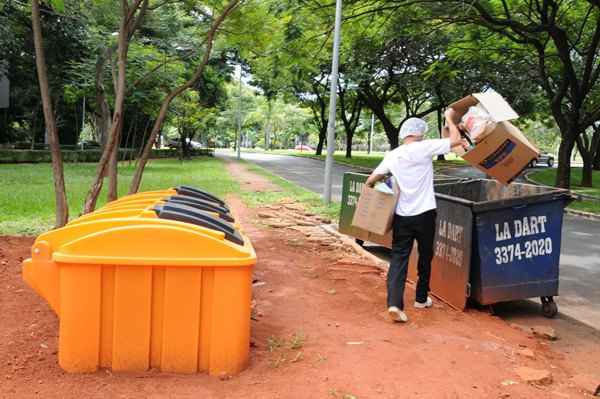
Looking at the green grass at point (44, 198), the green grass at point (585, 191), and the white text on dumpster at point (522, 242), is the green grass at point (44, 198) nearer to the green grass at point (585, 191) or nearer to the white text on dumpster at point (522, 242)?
the white text on dumpster at point (522, 242)

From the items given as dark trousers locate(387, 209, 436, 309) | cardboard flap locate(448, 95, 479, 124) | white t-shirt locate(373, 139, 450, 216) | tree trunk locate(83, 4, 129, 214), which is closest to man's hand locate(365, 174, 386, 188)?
white t-shirt locate(373, 139, 450, 216)

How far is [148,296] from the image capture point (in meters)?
3.59

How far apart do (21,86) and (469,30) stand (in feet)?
76.2

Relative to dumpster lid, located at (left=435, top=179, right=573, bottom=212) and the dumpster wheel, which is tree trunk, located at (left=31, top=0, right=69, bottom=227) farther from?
the dumpster wheel

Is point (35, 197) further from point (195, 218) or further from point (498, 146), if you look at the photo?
point (498, 146)

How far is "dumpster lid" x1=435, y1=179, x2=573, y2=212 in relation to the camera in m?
5.68

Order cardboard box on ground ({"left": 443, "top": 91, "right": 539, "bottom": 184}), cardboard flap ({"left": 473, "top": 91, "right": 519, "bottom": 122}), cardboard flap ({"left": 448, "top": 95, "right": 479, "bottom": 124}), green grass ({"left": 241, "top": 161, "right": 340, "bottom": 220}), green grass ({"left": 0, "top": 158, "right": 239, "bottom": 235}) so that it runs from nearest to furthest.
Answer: cardboard flap ({"left": 473, "top": 91, "right": 519, "bottom": 122}), cardboard box on ground ({"left": 443, "top": 91, "right": 539, "bottom": 184}), cardboard flap ({"left": 448, "top": 95, "right": 479, "bottom": 124}), green grass ({"left": 0, "top": 158, "right": 239, "bottom": 235}), green grass ({"left": 241, "top": 161, "right": 340, "bottom": 220})

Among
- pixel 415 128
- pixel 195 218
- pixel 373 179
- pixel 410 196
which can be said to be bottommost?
pixel 195 218

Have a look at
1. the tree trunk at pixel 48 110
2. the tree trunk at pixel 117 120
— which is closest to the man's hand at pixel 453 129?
the tree trunk at pixel 117 120

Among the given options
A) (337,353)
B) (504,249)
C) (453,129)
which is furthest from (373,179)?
(337,353)

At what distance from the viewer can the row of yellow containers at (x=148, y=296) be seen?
11.6ft

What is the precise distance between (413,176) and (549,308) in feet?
7.25

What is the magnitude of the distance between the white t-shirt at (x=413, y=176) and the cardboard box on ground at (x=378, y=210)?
79 mm

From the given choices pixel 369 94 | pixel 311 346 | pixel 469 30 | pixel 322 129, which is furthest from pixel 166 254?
pixel 322 129
